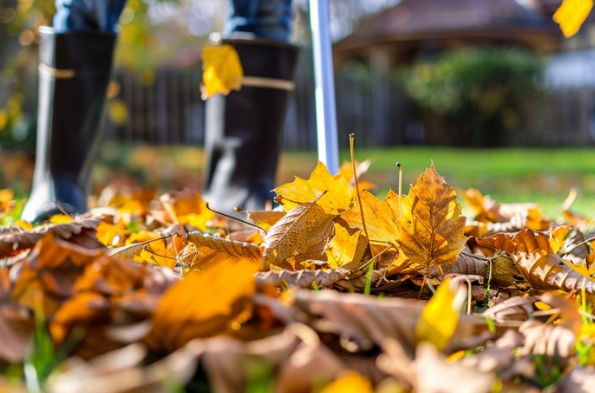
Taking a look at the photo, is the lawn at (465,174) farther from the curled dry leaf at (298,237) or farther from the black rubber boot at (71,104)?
the curled dry leaf at (298,237)

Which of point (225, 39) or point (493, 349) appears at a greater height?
point (225, 39)

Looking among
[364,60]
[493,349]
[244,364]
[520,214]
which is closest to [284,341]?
[244,364]

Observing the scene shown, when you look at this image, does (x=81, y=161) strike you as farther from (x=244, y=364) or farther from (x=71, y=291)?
(x=244, y=364)

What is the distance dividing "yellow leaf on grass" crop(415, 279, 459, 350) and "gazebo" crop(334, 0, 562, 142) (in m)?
16.1

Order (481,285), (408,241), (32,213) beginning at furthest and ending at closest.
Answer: (32,213) < (481,285) < (408,241)

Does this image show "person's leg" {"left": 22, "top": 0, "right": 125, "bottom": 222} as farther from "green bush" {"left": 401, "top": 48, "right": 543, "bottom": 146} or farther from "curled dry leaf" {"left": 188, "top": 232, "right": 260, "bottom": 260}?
"green bush" {"left": 401, "top": 48, "right": 543, "bottom": 146}

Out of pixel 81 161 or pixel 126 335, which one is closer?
pixel 126 335

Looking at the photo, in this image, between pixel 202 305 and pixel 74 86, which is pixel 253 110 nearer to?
pixel 74 86

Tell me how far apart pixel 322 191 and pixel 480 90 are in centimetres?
1501

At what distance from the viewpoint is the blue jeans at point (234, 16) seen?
2.10m

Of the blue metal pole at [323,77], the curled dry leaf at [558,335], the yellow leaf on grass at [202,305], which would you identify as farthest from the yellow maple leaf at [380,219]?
the blue metal pole at [323,77]

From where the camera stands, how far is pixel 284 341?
2.04 ft

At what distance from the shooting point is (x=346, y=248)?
103 centimetres

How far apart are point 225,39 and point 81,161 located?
1.84ft
